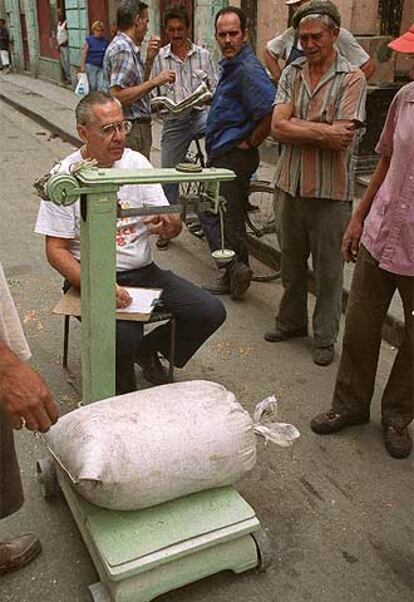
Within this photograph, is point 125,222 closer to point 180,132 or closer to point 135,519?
point 135,519

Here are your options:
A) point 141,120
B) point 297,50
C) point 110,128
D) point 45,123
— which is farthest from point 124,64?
point 45,123

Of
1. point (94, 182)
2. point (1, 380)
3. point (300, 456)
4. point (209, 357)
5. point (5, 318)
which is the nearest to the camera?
point (1, 380)

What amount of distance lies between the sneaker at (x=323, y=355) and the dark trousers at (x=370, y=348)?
63 centimetres

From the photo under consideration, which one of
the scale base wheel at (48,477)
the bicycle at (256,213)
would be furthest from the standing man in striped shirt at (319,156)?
the scale base wheel at (48,477)

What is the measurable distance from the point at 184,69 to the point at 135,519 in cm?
419

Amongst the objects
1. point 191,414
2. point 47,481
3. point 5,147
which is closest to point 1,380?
point 191,414

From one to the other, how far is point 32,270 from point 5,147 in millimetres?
5724

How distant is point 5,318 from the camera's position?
1.84 meters

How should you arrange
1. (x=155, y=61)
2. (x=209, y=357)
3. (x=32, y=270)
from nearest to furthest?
(x=209, y=357) < (x=32, y=270) < (x=155, y=61)

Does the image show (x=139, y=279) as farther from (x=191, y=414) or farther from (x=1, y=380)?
(x=1, y=380)

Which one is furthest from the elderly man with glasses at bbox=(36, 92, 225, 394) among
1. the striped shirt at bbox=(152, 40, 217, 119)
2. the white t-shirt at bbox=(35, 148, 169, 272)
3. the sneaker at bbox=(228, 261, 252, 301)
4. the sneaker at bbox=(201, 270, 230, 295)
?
the striped shirt at bbox=(152, 40, 217, 119)

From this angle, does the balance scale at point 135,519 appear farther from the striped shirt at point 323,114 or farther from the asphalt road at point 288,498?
the striped shirt at point 323,114

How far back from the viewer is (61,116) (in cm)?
1215

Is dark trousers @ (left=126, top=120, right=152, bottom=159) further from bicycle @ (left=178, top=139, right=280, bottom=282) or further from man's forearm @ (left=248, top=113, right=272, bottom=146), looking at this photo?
man's forearm @ (left=248, top=113, right=272, bottom=146)
